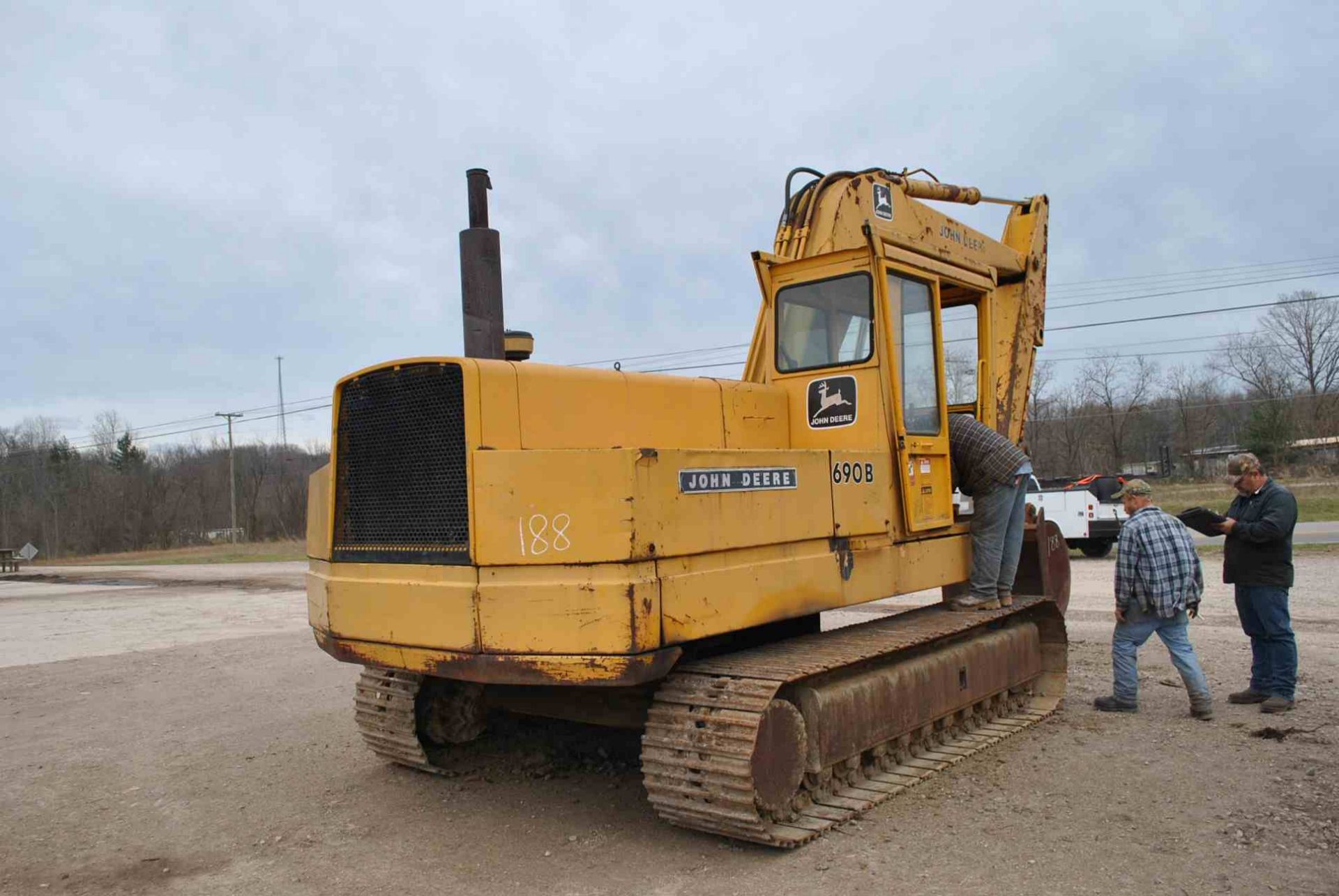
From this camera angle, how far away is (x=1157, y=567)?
649 cm

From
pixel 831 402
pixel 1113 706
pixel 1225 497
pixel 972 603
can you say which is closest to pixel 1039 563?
pixel 1113 706

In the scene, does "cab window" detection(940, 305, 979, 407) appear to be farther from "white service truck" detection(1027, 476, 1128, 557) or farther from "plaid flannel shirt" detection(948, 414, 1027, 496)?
"white service truck" detection(1027, 476, 1128, 557)

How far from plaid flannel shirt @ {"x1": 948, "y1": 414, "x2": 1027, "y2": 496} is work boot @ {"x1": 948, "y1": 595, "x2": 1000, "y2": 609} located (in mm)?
724

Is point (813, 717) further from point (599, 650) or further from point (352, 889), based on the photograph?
point (352, 889)

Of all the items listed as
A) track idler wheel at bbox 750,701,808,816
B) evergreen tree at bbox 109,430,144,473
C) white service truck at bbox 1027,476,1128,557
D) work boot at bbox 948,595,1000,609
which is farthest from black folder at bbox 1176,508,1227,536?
evergreen tree at bbox 109,430,144,473

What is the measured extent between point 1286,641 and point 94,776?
7587 mm

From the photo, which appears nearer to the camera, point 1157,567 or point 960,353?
point 1157,567

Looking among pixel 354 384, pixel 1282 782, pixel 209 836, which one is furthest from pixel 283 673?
pixel 1282 782

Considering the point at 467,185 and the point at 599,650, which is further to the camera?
the point at 467,185

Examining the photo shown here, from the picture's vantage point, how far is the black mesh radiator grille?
4418 millimetres

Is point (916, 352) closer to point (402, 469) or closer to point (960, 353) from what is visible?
point (960, 353)

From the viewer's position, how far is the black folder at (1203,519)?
6.56 meters

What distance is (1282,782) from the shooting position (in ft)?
16.5

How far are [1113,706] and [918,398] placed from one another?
267 cm
